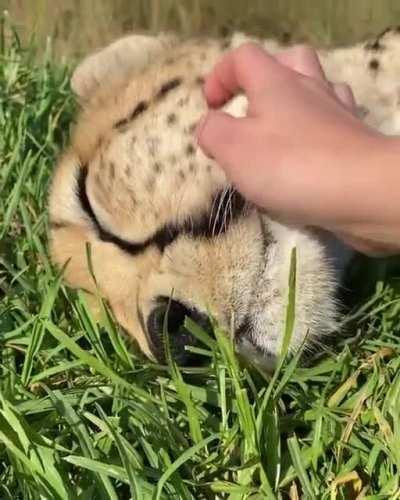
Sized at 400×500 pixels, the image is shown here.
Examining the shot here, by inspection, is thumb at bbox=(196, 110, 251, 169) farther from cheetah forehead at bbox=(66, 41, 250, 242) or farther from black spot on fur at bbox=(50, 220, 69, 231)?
black spot on fur at bbox=(50, 220, 69, 231)

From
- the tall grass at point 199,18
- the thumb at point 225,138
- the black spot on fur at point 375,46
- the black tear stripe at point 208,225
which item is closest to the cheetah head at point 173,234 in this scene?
the black tear stripe at point 208,225

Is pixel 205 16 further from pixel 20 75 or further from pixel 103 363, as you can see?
pixel 103 363

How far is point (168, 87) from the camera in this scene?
5.61ft

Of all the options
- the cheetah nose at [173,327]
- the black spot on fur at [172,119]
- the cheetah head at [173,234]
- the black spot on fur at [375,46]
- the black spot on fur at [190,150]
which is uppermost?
the black spot on fur at [375,46]

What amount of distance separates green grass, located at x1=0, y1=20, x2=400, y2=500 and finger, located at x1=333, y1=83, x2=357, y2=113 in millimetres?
296

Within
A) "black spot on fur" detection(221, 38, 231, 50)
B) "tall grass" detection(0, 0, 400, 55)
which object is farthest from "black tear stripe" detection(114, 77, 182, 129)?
"tall grass" detection(0, 0, 400, 55)

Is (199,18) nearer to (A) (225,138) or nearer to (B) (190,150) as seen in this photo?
(B) (190,150)

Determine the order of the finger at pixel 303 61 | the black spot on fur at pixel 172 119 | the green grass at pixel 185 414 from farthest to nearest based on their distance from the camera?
the black spot on fur at pixel 172 119, the finger at pixel 303 61, the green grass at pixel 185 414

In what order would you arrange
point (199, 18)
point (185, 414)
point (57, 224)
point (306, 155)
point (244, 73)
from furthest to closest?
1. point (199, 18)
2. point (57, 224)
3. point (185, 414)
4. point (244, 73)
5. point (306, 155)

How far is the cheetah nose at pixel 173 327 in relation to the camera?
1.50m

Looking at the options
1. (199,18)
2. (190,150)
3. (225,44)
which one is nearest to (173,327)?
(190,150)

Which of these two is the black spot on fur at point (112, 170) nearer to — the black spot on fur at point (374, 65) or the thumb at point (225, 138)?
the thumb at point (225, 138)

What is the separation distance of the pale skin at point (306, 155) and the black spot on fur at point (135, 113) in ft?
0.87

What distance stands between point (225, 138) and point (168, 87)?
14.1 inches
